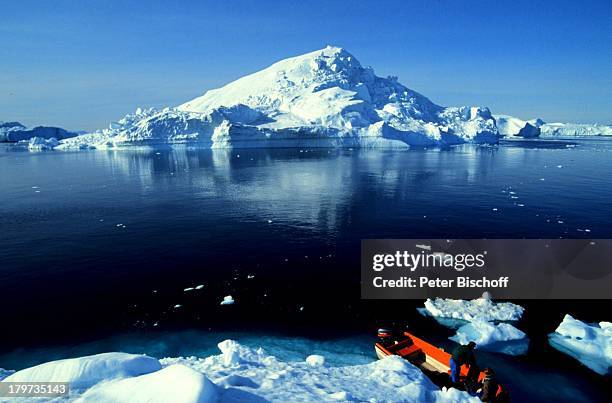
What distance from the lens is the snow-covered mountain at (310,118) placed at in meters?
114

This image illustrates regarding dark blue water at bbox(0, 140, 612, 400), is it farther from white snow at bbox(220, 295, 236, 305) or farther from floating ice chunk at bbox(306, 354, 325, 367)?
floating ice chunk at bbox(306, 354, 325, 367)

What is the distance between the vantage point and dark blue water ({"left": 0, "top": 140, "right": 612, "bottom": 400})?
1658 centimetres

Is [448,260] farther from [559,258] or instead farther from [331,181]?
[331,181]

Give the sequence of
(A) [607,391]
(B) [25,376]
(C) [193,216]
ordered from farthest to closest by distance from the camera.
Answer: (C) [193,216]
(A) [607,391]
(B) [25,376]

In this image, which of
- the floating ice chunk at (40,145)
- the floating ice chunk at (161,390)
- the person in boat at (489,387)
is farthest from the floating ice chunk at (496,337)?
the floating ice chunk at (40,145)

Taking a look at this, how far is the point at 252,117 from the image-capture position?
128875 millimetres

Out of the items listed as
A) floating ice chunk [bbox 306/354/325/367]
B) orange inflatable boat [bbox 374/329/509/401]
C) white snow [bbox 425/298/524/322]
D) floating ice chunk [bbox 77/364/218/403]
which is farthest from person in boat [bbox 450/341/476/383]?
floating ice chunk [bbox 77/364/218/403]


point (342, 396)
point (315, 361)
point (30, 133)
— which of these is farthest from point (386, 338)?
point (30, 133)

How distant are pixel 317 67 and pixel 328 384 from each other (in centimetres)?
17281

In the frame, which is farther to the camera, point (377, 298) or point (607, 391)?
point (377, 298)

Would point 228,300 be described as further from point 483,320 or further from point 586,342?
point 586,342

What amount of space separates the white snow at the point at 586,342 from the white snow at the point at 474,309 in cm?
186

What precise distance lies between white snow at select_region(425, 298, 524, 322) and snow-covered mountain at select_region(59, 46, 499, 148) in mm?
101819

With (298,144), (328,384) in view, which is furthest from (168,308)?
(298,144)
